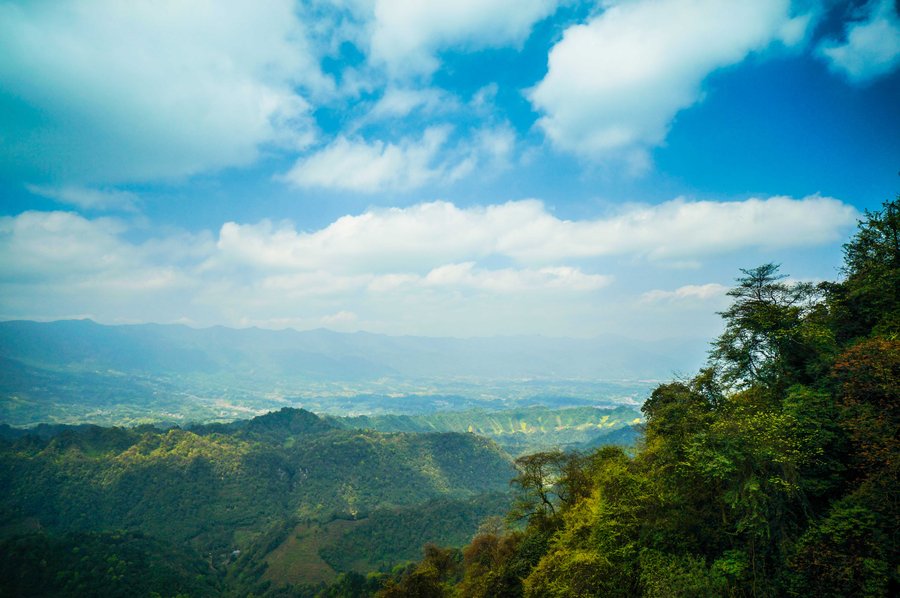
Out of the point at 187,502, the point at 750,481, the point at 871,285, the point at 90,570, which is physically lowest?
the point at 187,502

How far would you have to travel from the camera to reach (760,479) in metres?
20.4

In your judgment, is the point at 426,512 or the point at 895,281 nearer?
the point at 895,281

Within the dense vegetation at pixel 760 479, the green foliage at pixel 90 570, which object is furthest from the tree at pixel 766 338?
the green foliage at pixel 90 570

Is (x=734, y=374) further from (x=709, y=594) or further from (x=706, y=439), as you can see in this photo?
(x=709, y=594)

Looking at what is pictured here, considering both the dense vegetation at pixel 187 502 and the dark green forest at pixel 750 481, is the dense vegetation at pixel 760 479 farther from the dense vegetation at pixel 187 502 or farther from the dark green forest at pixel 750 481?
the dense vegetation at pixel 187 502

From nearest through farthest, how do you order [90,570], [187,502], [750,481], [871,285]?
1. [750,481]
2. [871,285]
3. [90,570]
4. [187,502]

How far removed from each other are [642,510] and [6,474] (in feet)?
717

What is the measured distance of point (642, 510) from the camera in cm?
2641

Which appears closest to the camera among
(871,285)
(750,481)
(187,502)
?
(750,481)

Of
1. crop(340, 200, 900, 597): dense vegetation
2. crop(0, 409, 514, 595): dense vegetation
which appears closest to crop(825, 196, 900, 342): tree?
crop(340, 200, 900, 597): dense vegetation

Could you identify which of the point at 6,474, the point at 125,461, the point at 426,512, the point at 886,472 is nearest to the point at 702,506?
the point at 886,472

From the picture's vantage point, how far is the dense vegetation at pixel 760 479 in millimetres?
18016

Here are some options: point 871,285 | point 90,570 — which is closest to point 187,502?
point 90,570

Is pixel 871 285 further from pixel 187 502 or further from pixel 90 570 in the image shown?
pixel 187 502
